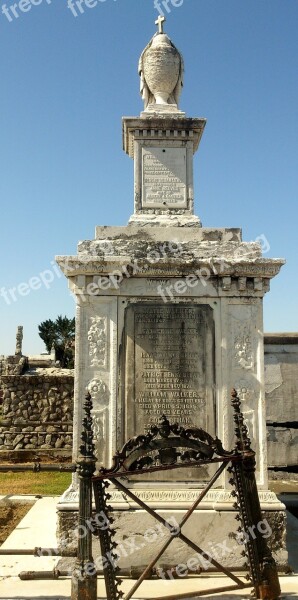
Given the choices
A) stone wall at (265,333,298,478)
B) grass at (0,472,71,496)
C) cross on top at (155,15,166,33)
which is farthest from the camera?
stone wall at (265,333,298,478)

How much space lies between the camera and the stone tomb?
17.9 feet

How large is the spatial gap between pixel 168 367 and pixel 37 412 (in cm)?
1071

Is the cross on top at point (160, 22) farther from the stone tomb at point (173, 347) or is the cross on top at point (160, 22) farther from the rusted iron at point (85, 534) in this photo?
the rusted iron at point (85, 534)

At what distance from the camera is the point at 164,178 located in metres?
6.86

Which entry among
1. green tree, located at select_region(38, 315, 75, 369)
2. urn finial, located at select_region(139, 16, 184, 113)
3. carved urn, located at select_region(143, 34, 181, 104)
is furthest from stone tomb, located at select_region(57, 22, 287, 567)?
green tree, located at select_region(38, 315, 75, 369)

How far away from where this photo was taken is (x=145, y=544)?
524 centimetres

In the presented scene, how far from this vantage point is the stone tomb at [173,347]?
545 cm

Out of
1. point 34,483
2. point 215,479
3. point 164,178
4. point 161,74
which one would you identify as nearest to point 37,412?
point 34,483

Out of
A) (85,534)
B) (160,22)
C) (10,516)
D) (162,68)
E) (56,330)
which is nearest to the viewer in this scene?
(85,534)

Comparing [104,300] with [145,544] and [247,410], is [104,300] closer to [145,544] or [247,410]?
[247,410]

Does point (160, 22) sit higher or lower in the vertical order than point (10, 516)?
higher

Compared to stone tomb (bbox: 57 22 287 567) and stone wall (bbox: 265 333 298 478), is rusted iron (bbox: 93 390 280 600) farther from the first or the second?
stone wall (bbox: 265 333 298 478)

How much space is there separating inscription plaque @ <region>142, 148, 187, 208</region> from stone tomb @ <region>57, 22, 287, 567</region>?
836mm

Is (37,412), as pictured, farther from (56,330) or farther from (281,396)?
(56,330)
